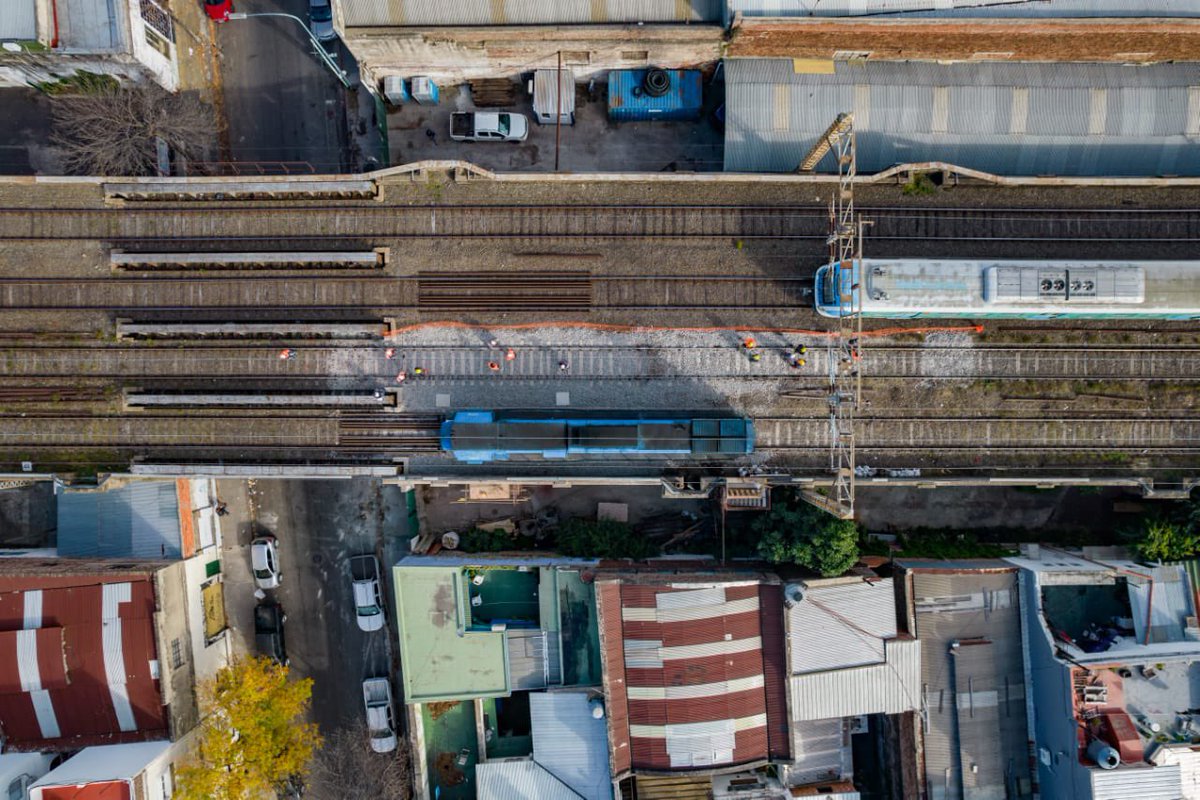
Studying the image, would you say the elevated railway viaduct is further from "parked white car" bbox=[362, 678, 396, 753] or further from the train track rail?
"parked white car" bbox=[362, 678, 396, 753]

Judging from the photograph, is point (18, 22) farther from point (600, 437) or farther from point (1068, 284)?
point (1068, 284)

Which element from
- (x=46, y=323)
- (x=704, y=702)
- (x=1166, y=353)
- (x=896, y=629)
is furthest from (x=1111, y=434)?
(x=46, y=323)

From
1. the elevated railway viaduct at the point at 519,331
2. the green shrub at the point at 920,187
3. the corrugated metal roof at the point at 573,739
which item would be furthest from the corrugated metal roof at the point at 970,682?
the green shrub at the point at 920,187

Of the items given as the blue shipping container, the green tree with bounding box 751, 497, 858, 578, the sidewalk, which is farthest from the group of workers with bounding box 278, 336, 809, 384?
the sidewalk

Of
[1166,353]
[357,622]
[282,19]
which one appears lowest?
[357,622]

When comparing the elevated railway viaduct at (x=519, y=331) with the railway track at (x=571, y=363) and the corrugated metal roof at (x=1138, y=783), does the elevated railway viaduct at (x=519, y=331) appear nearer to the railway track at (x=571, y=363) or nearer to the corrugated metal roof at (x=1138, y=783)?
the railway track at (x=571, y=363)

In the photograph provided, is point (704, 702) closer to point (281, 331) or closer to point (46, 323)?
point (281, 331)
